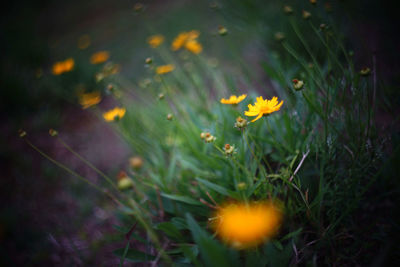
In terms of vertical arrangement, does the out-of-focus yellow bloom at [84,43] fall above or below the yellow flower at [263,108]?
below

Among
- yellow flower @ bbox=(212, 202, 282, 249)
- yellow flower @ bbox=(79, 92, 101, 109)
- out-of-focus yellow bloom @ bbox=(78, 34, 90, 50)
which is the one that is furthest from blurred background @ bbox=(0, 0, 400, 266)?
yellow flower @ bbox=(212, 202, 282, 249)

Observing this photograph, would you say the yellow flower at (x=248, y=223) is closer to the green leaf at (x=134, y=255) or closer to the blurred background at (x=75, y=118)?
the green leaf at (x=134, y=255)

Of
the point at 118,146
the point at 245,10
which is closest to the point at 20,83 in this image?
the point at 118,146

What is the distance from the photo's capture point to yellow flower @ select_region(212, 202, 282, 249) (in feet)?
2.48

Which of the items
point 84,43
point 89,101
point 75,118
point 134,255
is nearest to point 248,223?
point 134,255

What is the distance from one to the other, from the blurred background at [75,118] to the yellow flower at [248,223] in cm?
68

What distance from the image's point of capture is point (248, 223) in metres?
0.76

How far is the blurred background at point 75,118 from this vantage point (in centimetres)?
140

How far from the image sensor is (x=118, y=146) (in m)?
2.26

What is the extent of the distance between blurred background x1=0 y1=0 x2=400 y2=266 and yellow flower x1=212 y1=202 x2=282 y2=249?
2.22 ft

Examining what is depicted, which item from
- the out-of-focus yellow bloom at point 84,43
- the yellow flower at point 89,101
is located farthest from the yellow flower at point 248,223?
the out-of-focus yellow bloom at point 84,43

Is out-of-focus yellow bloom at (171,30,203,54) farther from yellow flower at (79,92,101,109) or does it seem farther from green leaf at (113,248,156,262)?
green leaf at (113,248,156,262)

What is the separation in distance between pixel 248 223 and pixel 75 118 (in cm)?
279

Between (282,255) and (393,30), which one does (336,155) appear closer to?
(282,255)
